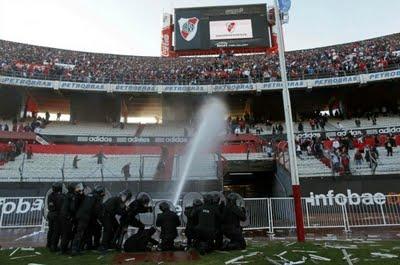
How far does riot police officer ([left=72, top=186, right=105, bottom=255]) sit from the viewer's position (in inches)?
343

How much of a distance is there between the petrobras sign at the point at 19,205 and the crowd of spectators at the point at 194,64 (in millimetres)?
17710

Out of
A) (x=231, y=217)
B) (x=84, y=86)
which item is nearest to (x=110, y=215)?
(x=231, y=217)

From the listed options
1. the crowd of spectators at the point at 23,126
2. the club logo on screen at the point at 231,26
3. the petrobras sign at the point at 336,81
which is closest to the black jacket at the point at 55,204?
the crowd of spectators at the point at 23,126

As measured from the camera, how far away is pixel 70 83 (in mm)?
29984

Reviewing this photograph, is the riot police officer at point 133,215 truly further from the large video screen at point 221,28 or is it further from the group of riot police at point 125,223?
the large video screen at point 221,28

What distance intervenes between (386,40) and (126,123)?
25.5m

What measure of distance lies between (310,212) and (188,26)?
84.8 feet

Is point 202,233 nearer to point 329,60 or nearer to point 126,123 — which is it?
point 126,123

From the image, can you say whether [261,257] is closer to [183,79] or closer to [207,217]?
[207,217]

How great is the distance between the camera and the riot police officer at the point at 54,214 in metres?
9.00

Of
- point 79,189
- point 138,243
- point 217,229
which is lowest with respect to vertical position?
point 138,243

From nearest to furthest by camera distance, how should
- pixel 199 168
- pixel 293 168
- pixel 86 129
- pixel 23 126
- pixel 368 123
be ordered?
pixel 293 168 → pixel 199 168 → pixel 23 126 → pixel 368 123 → pixel 86 129

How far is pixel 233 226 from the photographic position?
9086 mm

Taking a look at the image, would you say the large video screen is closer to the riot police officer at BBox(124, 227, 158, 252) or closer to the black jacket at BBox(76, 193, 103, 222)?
the black jacket at BBox(76, 193, 103, 222)
